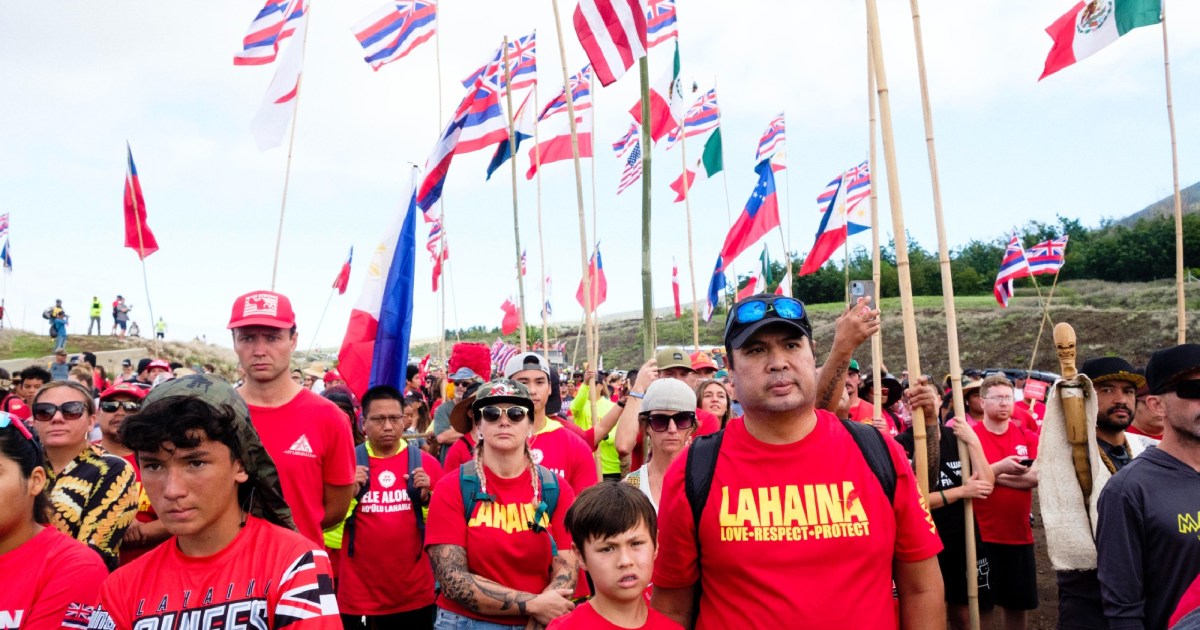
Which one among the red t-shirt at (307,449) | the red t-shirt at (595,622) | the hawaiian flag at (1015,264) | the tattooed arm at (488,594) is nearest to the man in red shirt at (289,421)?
the red t-shirt at (307,449)

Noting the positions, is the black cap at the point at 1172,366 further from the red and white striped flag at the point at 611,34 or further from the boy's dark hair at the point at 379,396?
the boy's dark hair at the point at 379,396

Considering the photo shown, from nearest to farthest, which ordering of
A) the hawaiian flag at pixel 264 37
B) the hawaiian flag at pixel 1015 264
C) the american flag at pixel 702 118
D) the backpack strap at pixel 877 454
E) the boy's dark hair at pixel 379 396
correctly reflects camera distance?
the backpack strap at pixel 877 454
the boy's dark hair at pixel 379 396
the hawaiian flag at pixel 264 37
the american flag at pixel 702 118
the hawaiian flag at pixel 1015 264

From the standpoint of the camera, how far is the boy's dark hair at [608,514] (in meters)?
3.08

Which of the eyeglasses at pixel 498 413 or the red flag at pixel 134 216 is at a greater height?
the red flag at pixel 134 216

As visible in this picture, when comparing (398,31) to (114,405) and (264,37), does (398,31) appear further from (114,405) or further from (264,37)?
(114,405)

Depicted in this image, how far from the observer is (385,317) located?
22.6 ft

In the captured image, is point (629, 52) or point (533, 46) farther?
point (533, 46)

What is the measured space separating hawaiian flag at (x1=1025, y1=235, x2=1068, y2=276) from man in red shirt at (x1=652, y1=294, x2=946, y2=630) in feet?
53.2

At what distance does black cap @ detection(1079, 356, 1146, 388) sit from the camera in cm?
485

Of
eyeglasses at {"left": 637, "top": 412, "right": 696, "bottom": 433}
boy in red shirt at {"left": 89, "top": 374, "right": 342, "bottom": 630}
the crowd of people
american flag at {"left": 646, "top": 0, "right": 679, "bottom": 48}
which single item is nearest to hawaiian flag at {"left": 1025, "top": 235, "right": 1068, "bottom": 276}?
american flag at {"left": 646, "top": 0, "right": 679, "bottom": 48}

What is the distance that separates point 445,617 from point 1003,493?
4.33 m

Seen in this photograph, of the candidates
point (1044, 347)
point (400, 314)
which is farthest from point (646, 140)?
point (1044, 347)

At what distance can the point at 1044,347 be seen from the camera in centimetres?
3225

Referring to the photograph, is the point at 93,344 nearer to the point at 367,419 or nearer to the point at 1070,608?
the point at 367,419
